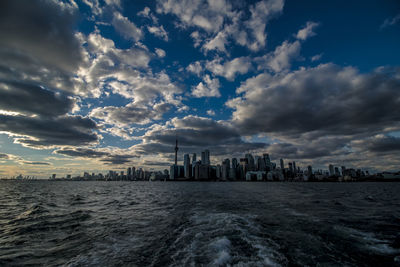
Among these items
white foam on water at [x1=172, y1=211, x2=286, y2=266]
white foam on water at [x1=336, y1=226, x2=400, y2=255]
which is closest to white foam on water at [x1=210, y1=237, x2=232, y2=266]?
white foam on water at [x1=172, y1=211, x2=286, y2=266]

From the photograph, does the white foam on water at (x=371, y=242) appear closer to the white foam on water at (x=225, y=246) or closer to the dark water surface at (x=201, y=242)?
the dark water surface at (x=201, y=242)

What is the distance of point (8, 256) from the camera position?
9203mm

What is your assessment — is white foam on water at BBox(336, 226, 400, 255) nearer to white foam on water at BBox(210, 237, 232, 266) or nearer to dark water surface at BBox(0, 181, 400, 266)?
dark water surface at BBox(0, 181, 400, 266)

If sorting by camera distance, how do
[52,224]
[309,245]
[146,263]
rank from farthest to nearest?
[52,224]
[309,245]
[146,263]

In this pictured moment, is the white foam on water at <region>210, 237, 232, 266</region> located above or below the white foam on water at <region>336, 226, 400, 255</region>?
Result: above

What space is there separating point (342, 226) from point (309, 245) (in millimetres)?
6591

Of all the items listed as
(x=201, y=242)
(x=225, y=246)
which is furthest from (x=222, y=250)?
(x=201, y=242)

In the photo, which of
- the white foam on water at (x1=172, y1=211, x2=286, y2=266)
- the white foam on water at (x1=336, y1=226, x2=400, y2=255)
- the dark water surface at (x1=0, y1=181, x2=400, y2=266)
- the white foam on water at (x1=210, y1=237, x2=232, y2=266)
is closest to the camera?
the white foam on water at (x1=210, y1=237, x2=232, y2=266)

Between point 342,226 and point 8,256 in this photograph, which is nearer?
point 8,256

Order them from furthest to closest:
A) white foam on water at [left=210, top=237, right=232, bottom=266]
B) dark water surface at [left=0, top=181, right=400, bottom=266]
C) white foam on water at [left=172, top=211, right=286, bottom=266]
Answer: dark water surface at [left=0, top=181, right=400, bottom=266], white foam on water at [left=172, top=211, right=286, bottom=266], white foam on water at [left=210, top=237, right=232, bottom=266]

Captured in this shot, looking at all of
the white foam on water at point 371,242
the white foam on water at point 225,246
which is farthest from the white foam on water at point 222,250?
the white foam on water at point 371,242

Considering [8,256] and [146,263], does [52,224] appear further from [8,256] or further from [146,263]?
[146,263]

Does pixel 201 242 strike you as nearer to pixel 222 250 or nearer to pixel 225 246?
pixel 225 246

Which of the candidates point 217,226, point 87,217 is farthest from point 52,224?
point 217,226
